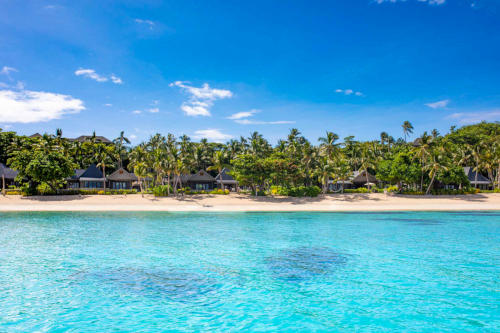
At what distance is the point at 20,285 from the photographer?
12.7 meters

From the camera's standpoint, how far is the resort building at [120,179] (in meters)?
64.4

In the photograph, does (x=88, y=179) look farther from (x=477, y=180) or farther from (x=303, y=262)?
(x=477, y=180)

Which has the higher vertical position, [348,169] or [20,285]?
[348,169]

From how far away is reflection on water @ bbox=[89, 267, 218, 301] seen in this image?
471 inches

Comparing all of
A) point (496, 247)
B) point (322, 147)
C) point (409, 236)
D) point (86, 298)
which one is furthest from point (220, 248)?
point (322, 147)

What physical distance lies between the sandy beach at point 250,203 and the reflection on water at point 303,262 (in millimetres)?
25732

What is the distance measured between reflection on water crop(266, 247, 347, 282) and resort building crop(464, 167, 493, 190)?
61488 mm

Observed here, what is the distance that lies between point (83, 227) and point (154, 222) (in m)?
6.28

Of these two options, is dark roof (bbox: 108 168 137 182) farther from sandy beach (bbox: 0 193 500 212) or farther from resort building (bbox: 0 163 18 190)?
resort building (bbox: 0 163 18 190)

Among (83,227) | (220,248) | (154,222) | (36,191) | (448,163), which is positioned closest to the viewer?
(220,248)

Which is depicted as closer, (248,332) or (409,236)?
(248,332)

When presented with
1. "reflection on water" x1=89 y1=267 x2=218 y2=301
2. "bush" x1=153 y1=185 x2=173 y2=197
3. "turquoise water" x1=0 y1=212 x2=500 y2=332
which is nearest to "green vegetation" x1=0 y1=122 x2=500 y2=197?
"bush" x1=153 y1=185 x2=173 y2=197

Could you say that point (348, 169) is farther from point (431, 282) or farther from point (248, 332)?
point (248, 332)

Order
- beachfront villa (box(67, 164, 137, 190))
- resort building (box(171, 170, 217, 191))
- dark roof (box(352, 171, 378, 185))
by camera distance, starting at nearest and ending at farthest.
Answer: beachfront villa (box(67, 164, 137, 190)), resort building (box(171, 170, 217, 191)), dark roof (box(352, 171, 378, 185))
